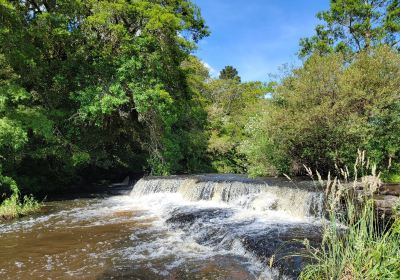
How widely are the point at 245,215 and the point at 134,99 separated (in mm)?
7896

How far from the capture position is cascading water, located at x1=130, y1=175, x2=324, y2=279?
6730 millimetres

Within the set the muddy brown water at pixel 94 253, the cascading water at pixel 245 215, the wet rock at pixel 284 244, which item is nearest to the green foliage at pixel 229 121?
the cascading water at pixel 245 215

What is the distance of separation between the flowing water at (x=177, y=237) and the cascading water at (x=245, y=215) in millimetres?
21


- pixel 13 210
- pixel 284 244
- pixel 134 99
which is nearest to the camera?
pixel 284 244

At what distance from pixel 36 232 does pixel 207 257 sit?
501 cm

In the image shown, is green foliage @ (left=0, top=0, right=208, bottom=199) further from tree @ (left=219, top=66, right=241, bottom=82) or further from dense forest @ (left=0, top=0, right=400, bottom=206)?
tree @ (left=219, top=66, right=241, bottom=82)

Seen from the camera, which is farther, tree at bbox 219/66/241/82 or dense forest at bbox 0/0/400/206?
tree at bbox 219/66/241/82

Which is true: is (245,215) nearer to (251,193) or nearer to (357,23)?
(251,193)

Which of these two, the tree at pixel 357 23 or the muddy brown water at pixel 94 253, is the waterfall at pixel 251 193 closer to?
the muddy brown water at pixel 94 253

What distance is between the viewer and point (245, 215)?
32.0 ft

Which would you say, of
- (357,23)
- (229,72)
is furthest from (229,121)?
(229,72)

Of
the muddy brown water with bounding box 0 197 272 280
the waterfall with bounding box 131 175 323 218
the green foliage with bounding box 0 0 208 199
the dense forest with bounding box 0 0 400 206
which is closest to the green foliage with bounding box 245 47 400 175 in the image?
the dense forest with bounding box 0 0 400 206

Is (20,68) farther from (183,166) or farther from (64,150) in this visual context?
(183,166)

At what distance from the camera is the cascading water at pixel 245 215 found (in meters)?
6.73
